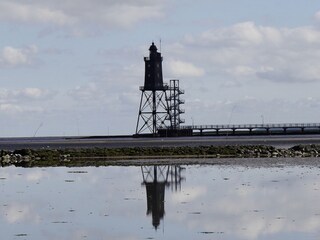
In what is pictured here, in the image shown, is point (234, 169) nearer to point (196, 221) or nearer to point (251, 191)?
point (251, 191)

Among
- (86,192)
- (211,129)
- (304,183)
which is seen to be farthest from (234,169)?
(211,129)

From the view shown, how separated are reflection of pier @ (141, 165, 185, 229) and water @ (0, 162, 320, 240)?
0.14ft

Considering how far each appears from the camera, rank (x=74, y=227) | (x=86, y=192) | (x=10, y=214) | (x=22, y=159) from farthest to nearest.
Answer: (x=22, y=159)
(x=86, y=192)
(x=10, y=214)
(x=74, y=227)

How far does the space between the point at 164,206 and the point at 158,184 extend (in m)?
10.4

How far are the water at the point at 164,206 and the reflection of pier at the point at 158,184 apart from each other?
4cm

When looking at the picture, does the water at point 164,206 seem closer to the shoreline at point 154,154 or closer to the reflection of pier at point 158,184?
the reflection of pier at point 158,184

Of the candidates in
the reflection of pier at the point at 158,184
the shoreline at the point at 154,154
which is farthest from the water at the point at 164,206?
the shoreline at the point at 154,154

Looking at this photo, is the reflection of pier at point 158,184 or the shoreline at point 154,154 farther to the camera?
the shoreline at point 154,154

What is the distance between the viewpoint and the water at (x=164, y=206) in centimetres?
2439

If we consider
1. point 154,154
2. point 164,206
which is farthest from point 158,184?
point 154,154

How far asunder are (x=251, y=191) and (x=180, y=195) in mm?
3202

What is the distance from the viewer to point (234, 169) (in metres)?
51.9

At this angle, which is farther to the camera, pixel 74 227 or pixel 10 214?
pixel 10 214

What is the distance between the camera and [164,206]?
3077cm
